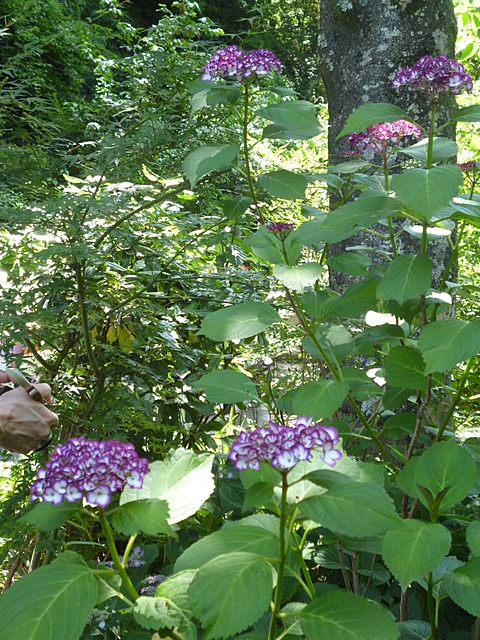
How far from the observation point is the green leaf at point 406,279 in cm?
102

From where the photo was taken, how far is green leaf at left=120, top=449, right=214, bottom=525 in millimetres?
900

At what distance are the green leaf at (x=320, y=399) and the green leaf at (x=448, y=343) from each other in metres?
0.16

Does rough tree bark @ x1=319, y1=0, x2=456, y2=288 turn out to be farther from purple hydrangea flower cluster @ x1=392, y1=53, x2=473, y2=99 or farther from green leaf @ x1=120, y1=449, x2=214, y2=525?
green leaf @ x1=120, y1=449, x2=214, y2=525

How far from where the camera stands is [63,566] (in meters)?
0.74

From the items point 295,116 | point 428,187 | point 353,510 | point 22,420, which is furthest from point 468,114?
point 22,420

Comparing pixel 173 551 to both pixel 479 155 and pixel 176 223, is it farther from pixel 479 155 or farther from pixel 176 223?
pixel 479 155

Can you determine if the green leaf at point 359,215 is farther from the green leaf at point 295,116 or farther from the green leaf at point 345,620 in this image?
the green leaf at point 345,620

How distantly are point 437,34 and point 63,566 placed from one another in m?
2.10

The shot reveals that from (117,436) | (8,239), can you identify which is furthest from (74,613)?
(8,239)

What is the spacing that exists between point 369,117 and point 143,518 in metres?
0.75

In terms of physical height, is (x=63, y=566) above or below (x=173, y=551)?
above

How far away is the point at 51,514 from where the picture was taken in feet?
2.50

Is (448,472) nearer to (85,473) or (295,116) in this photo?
(85,473)

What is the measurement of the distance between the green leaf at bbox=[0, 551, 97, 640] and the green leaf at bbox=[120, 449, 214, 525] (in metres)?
0.17
